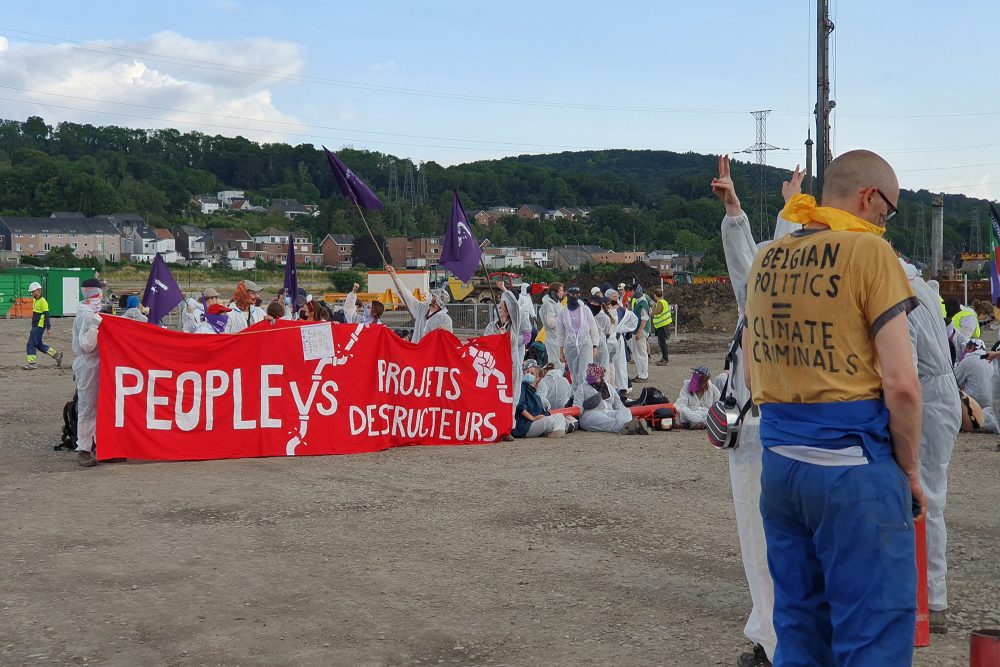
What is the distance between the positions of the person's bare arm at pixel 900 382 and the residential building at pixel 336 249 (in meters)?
124

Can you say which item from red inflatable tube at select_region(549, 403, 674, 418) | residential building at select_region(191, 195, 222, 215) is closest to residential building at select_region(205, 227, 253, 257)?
residential building at select_region(191, 195, 222, 215)

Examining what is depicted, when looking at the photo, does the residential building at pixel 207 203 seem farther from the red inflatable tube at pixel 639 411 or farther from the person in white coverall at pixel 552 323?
the red inflatable tube at pixel 639 411

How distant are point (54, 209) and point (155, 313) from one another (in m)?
138

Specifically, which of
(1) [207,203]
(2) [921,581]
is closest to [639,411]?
(2) [921,581]

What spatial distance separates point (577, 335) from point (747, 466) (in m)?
12.2

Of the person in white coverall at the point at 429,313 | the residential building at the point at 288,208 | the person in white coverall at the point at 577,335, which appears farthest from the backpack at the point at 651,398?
the residential building at the point at 288,208

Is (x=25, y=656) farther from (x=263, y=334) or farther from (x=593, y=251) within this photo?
(x=593, y=251)

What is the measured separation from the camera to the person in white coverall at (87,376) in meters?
10.3

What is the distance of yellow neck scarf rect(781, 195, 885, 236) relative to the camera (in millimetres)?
3320

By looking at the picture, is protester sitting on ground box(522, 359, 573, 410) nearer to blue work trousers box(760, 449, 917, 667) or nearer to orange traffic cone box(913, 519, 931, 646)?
orange traffic cone box(913, 519, 931, 646)

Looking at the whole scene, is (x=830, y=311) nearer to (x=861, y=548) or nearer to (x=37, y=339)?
(x=861, y=548)

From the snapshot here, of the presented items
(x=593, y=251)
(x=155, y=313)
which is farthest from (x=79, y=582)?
(x=593, y=251)

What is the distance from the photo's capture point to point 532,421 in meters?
12.8

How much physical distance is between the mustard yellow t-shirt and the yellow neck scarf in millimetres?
84
